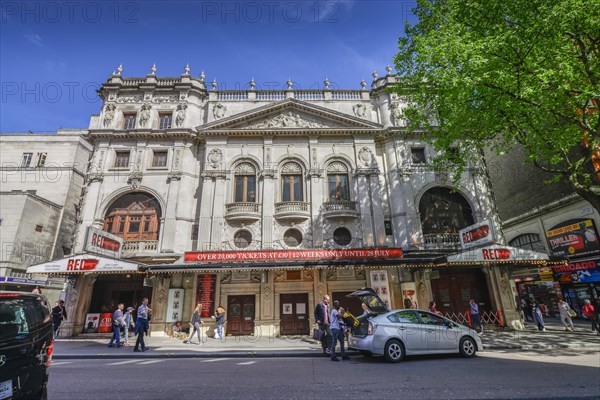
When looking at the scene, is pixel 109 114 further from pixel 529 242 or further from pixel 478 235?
pixel 529 242

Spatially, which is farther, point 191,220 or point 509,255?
point 191,220

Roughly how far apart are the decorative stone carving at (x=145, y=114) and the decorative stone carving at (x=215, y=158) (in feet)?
18.8

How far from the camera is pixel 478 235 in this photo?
15867mm

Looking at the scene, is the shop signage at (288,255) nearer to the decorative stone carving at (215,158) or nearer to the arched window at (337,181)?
the arched window at (337,181)

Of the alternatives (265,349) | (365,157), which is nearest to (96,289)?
(265,349)

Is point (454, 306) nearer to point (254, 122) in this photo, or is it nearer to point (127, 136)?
point (254, 122)

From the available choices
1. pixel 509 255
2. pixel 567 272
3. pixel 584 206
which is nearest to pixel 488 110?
pixel 509 255

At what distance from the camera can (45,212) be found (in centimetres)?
2055

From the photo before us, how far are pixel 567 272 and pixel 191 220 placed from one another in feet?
88.8

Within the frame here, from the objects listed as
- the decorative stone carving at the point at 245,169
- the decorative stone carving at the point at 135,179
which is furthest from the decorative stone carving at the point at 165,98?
the decorative stone carving at the point at 245,169

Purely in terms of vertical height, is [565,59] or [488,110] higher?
[565,59]

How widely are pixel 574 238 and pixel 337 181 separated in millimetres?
16813

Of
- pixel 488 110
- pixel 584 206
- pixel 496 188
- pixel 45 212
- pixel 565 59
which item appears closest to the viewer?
pixel 565 59

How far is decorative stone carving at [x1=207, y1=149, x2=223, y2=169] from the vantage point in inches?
799
